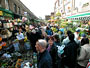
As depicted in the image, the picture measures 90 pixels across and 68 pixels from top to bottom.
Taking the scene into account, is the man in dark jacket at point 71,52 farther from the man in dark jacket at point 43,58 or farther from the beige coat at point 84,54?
the man in dark jacket at point 43,58

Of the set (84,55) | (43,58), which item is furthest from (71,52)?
(43,58)

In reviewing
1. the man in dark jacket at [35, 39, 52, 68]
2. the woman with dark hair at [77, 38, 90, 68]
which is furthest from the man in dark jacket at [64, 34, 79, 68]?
the man in dark jacket at [35, 39, 52, 68]

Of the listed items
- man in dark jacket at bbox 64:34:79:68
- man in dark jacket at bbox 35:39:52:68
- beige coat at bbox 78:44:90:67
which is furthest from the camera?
man in dark jacket at bbox 64:34:79:68

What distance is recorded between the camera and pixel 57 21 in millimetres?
9500

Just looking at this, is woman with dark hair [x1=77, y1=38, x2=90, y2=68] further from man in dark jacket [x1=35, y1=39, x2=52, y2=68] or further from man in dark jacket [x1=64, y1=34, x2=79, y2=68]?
man in dark jacket [x1=35, y1=39, x2=52, y2=68]

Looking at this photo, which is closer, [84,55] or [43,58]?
[43,58]

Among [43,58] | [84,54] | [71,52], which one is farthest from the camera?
[71,52]

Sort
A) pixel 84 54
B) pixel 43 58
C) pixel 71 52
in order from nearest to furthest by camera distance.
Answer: pixel 43 58 < pixel 84 54 < pixel 71 52

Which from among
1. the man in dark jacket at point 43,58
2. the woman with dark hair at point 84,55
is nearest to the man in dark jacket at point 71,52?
the woman with dark hair at point 84,55

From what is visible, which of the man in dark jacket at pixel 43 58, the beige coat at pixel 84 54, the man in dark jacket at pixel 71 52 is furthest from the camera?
the man in dark jacket at pixel 71 52

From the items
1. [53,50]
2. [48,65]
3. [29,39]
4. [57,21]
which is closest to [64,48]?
[53,50]

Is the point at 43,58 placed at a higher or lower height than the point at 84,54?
higher

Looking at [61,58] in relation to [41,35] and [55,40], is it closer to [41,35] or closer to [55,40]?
[55,40]

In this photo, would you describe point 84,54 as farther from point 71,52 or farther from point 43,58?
point 43,58
